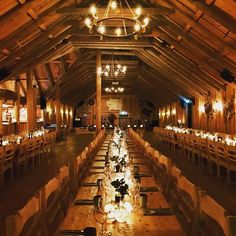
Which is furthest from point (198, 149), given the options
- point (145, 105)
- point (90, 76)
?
point (145, 105)

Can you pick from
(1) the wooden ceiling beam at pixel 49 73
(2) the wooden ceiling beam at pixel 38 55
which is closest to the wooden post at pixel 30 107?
(2) the wooden ceiling beam at pixel 38 55

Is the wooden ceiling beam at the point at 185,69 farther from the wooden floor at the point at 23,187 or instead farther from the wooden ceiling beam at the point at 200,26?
the wooden floor at the point at 23,187

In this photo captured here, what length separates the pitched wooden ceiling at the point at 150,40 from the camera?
8.40 meters

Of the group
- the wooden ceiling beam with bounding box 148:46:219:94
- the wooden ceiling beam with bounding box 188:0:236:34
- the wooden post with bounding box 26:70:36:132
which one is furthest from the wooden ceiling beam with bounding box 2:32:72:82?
the wooden ceiling beam with bounding box 188:0:236:34

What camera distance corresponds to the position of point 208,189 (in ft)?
23.1

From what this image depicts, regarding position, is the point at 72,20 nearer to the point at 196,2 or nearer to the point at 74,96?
the point at 196,2

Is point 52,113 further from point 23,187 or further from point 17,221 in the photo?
point 17,221

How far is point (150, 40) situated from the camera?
14172mm

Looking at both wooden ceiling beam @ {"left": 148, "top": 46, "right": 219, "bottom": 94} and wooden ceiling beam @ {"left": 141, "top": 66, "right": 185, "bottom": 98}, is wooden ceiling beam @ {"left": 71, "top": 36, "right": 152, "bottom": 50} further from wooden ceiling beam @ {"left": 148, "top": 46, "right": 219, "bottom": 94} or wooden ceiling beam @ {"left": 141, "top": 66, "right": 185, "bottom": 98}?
wooden ceiling beam @ {"left": 141, "top": 66, "right": 185, "bottom": 98}

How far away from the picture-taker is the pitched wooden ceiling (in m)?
8.40

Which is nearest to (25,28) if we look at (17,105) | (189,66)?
(189,66)

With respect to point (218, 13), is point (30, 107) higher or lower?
lower

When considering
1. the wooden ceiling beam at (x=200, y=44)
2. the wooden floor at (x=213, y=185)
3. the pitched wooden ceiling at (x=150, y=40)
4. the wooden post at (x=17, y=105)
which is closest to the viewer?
the wooden floor at (x=213, y=185)

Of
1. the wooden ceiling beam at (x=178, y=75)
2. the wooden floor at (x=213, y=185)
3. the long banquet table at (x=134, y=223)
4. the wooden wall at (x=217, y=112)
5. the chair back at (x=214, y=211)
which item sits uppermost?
the wooden ceiling beam at (x=178, y=75)
